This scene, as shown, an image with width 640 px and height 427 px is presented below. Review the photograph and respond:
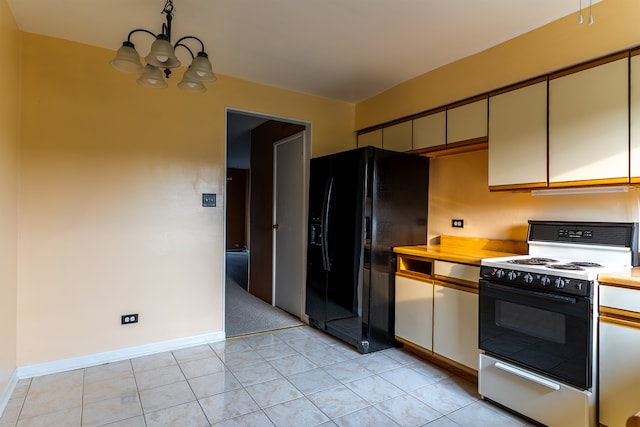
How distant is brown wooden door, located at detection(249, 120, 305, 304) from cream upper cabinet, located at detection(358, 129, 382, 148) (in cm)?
88

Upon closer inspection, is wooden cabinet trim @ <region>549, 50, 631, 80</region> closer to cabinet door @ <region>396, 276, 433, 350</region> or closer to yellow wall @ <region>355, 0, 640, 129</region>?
yellow wall @ <region>355, 0, 640, 129</region>

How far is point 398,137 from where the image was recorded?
349 centimetres

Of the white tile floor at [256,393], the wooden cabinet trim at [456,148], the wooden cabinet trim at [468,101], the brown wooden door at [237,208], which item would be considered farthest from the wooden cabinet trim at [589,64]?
the brown wooden door at [237,208]

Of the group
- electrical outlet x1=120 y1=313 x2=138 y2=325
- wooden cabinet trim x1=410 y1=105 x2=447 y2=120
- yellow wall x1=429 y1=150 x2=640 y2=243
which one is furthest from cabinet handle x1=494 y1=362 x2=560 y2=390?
electrical outlet x1=120 y1=313 x2=138 y2=325

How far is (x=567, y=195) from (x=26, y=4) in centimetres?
382

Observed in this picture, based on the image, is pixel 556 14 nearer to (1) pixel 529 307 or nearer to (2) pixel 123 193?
(1) pixel 529 307

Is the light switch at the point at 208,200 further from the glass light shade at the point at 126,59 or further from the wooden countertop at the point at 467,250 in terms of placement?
the wooden countertop at the point at 467,250

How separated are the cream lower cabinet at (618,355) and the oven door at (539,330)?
3.4 inches

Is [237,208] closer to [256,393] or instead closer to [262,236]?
[262,236]

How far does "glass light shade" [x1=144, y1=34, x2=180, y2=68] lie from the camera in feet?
6.15

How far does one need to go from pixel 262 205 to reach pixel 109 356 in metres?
2.66

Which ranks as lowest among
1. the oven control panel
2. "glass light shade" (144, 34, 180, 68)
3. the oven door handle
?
the oven door handle

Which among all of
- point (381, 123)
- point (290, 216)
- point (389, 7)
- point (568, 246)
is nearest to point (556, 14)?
point (389, 7)

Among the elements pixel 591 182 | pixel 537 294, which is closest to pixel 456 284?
pixel 537 294
